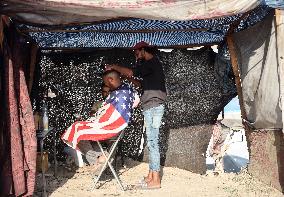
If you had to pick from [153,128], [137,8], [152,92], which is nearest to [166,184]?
[153,128]

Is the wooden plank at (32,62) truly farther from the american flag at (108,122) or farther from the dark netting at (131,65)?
the american flag at (108,122)

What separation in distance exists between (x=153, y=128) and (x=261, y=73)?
1.68 metres

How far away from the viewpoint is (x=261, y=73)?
646 centimetres

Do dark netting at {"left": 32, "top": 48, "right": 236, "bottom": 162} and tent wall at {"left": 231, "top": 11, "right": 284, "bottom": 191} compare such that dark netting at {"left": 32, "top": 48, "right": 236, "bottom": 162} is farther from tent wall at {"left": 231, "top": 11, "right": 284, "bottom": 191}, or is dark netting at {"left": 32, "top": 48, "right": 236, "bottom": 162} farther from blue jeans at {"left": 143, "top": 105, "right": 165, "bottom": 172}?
blue jeans at {"left": 143, "top": 105, "right": 165, "bottom": 172}

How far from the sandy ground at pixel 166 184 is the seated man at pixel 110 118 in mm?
740

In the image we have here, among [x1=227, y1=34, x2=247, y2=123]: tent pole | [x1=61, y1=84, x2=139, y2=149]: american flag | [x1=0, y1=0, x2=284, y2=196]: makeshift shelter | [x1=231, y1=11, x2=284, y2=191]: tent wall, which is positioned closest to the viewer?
[x1=0, y1=0, x2=284, y2=196]: makeshift shelter

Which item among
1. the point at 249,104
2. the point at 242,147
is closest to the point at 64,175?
the point at 249,104

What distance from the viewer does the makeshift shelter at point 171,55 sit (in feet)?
16.2

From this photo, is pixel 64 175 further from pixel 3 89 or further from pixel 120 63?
pixel 3 89

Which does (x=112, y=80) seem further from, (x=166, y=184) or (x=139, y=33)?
(x=166, y=184)

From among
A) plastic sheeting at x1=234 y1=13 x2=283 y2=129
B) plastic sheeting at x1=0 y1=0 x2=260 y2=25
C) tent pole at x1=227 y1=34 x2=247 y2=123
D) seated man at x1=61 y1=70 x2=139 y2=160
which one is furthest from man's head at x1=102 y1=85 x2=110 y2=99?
plastic sheeting at x1=0 y1=0 x2=260 y2=25

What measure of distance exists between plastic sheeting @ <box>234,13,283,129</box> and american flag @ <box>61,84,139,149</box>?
1704mm

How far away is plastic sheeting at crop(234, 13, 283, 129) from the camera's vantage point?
6020 millimetres

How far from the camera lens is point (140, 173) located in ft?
26.2
